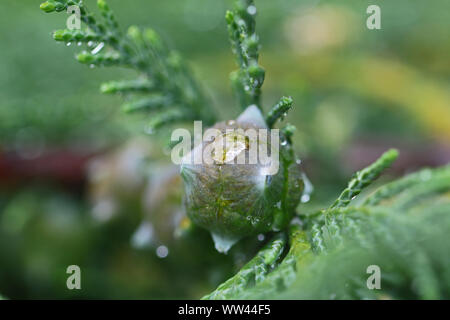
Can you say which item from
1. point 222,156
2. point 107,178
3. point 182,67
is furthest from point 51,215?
point 222,156

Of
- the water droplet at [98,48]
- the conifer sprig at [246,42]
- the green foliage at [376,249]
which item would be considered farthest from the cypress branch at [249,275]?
the water droplet at [98,48]

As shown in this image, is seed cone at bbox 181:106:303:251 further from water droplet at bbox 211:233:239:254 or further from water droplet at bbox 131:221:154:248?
water droplet at bbox 131:221:154:248

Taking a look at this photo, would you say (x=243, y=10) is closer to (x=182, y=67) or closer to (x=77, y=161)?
(x=182, y=67)

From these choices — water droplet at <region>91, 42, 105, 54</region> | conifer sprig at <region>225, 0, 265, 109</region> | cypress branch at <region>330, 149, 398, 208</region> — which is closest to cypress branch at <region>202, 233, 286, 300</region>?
cypress branch at <region>330, 149, 398, 208</region>

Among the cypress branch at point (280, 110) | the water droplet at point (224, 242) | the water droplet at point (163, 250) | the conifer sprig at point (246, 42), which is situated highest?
the conifer sprig at point (246, 42)

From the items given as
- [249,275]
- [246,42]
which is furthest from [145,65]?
[249,275]

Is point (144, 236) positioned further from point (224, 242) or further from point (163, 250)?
point (224, 242)

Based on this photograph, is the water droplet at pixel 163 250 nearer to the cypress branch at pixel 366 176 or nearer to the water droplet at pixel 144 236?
the water droplet at pixel 144 236
